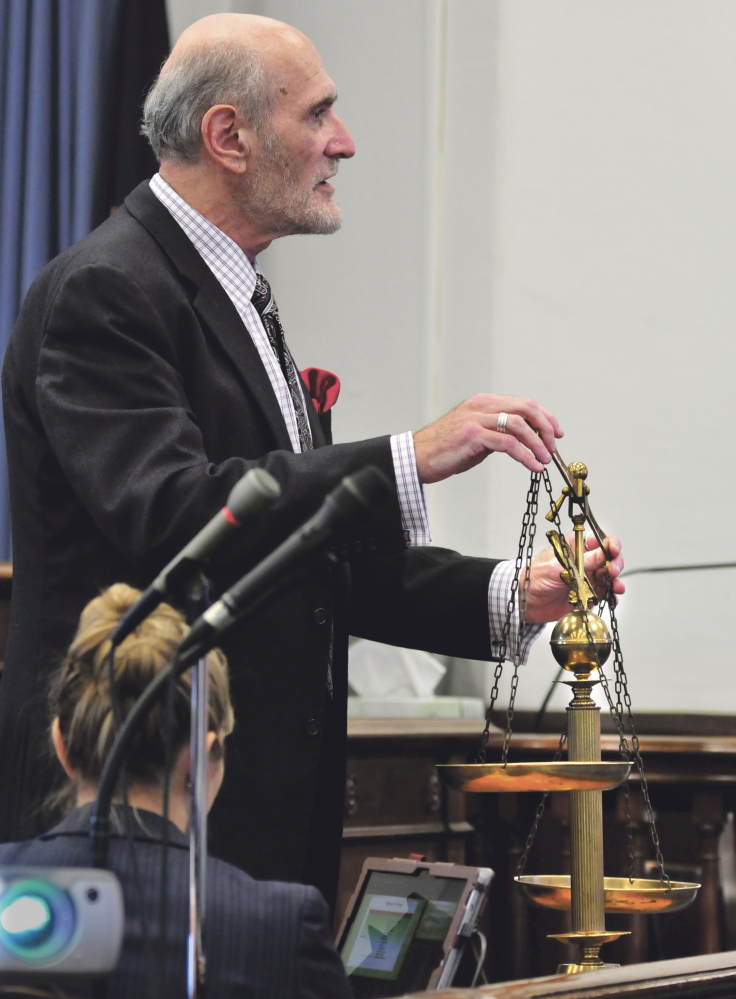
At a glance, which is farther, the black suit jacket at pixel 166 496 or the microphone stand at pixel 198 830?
the black suit jacket at pixel 166 496

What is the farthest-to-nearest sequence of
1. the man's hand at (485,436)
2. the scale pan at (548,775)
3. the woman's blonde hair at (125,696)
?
the man's hand at (485,436)
the scale pan at (548,775)
the woman's blonde hair at (125,696)

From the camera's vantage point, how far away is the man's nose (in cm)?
193

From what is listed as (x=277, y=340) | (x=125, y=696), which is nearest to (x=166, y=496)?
(x=125, y=696)

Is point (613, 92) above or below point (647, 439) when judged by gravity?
above

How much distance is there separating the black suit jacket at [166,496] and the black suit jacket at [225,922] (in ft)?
1.55

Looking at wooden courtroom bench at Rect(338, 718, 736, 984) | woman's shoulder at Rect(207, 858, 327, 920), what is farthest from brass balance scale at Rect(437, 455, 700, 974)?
wooden courtroom bench at Rect(338, 718, 736, 984)

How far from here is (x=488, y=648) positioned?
1.91m

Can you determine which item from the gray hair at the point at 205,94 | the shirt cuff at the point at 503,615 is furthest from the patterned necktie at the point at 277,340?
the shirt cuff at the point at 503,615

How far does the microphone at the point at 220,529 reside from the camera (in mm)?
963

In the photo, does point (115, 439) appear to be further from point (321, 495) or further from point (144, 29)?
point (144, 29)

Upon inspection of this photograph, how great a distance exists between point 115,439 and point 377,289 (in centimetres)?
259

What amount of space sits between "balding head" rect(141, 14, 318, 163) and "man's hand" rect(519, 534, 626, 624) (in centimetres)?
76

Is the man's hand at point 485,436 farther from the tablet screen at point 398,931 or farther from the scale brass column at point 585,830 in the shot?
the tablet screen at point 398,931

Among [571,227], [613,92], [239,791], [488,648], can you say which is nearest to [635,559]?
[571,227]
